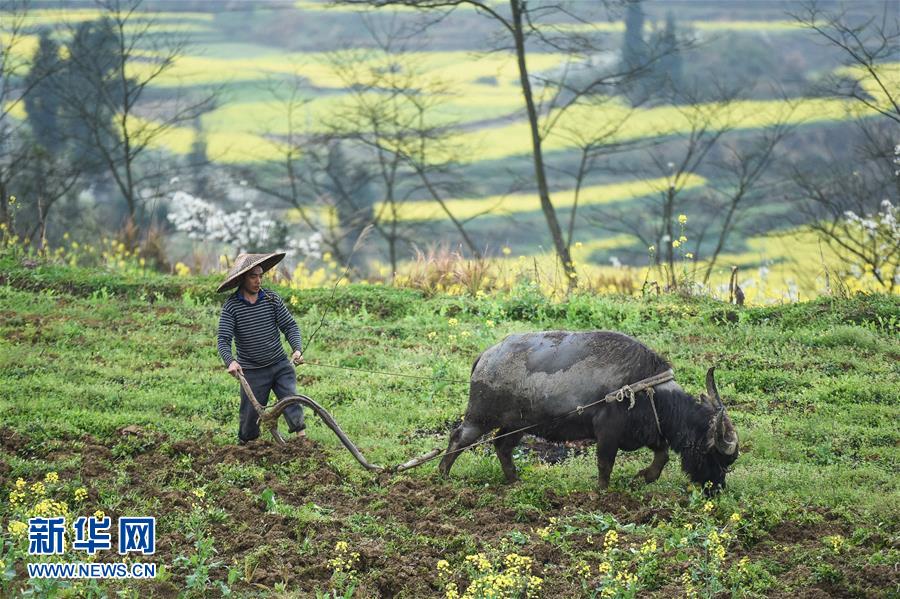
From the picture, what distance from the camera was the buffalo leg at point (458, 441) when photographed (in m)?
9.70

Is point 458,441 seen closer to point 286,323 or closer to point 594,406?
point 594,406

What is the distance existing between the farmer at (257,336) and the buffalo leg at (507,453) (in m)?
2.06

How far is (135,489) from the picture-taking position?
9.00 m

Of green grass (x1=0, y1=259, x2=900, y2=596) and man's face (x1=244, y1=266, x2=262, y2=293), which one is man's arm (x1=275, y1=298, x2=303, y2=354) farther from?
green grass (x1=0, y1=259, x2=900, y2=596)

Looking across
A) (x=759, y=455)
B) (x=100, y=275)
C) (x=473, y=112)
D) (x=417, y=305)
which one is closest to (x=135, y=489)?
(x=759, y=455)

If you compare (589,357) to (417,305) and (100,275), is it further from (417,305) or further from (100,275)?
(100,275)

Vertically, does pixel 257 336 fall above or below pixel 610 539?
above

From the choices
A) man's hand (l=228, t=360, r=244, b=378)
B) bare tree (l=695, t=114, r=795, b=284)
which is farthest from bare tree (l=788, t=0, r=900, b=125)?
man's hand (l=228, t=360, r=244, b=378)

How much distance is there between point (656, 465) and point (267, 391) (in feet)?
12.5

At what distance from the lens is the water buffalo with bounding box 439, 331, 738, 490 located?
909 centimetres

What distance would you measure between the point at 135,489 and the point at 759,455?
5771mm

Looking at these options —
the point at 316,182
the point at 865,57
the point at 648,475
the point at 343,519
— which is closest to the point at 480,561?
the point at 343,519

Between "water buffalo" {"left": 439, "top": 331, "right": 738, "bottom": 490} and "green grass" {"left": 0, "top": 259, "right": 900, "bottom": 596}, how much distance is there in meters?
0.34

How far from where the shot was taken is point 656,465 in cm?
942
